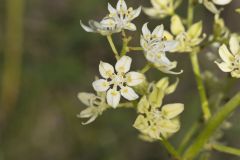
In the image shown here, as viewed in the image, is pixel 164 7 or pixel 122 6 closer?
pixel 122 6

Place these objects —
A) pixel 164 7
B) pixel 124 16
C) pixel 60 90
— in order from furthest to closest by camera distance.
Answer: pixel 60 90
pixel 164 7
pixel 124 16

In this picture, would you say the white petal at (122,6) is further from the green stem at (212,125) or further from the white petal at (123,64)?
the green stem at (212,125)

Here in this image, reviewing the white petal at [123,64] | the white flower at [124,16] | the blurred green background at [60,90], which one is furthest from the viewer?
the blurred green background at [60,90]

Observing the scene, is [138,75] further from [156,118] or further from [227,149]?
[227,149]

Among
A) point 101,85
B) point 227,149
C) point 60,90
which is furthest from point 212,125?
point 60,90

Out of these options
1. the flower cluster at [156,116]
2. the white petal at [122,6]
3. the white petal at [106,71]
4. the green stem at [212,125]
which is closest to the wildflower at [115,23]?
the white petal at [122,6]

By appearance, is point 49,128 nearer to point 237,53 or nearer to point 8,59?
point 8,59

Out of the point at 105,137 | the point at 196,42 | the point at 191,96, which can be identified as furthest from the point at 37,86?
the point at 196,42
